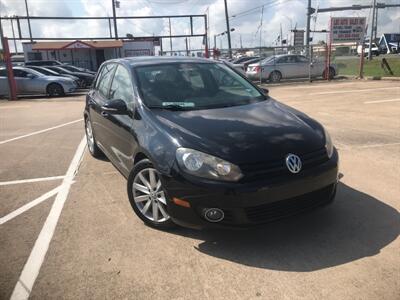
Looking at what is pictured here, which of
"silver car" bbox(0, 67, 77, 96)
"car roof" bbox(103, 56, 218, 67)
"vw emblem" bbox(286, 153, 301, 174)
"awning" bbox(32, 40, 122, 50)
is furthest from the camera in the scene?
"awning" bbox(32, 40, 122, 50)

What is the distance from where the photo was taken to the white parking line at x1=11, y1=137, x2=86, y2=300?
3.13m

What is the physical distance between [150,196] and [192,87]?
1.46 metres

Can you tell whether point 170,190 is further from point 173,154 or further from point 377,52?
point 377,52

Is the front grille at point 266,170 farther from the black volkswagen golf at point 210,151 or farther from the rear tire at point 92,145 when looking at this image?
the rear tire at point 92,145

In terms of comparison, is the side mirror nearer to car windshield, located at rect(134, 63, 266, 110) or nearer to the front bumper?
car windshield, located at rect(134, 63, 266, 110)

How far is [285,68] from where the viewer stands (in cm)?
2227

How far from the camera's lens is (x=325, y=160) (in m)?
3.74

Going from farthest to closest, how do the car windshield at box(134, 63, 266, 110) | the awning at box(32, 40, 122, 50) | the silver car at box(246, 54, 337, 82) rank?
1. the awning at box(32, 40, 122, 50)
2. the silver car at box(246, 54, 337, 82)
3. the car windshield at box(134, 63, 266, 110)

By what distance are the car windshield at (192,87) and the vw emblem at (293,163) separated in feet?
3.96

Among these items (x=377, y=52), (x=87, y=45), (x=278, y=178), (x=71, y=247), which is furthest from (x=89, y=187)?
(x=377, y=52)

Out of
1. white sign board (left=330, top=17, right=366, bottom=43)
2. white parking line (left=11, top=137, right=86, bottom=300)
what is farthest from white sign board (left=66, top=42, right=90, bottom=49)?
white parking line (left=11, top=137, right=86, bottom=300)

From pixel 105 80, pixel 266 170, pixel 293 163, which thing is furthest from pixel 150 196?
pixel 105 80

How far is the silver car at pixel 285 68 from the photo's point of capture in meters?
22.0

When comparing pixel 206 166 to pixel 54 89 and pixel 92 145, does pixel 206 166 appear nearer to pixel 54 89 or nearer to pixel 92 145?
pixel 92 145
